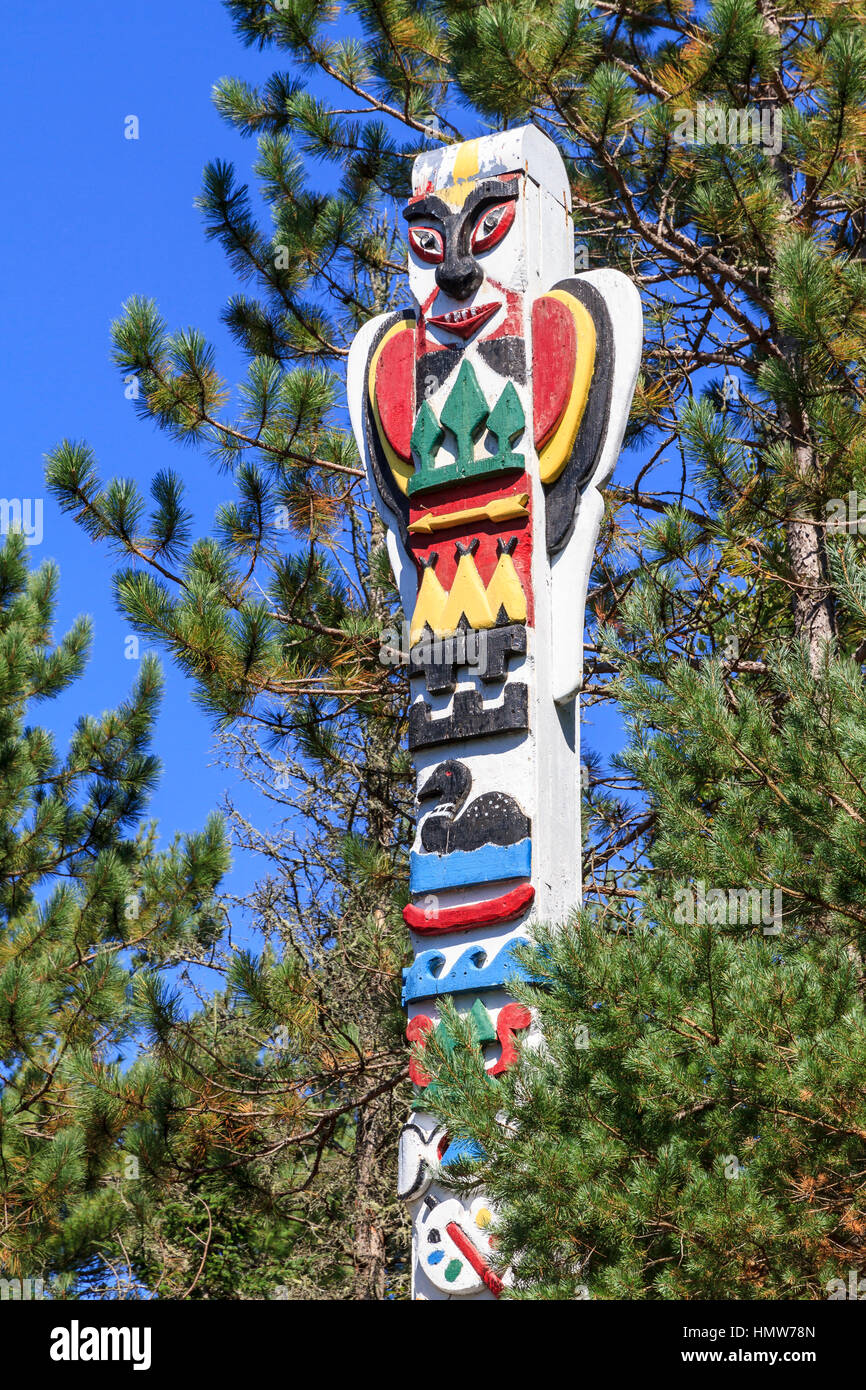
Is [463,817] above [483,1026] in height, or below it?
above

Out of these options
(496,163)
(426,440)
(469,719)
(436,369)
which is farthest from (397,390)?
(469,719)

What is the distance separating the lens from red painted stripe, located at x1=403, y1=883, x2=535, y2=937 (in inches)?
258

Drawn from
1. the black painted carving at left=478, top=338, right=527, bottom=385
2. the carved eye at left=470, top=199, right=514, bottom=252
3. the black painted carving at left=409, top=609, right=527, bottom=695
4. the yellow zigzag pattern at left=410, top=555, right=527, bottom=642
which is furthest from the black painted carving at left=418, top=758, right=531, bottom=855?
the carved eye at left=470, top=199, right=514, bottom=252

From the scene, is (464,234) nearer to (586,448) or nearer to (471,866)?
(586,448)

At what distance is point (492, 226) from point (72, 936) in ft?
18.7

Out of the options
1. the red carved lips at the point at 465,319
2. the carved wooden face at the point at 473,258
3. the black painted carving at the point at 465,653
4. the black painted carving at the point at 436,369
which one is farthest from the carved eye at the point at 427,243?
the black painted carving at the point at 465,653

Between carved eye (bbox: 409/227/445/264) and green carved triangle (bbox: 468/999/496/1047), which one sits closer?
green carved triangle (bbox: 468/999/496/1047)

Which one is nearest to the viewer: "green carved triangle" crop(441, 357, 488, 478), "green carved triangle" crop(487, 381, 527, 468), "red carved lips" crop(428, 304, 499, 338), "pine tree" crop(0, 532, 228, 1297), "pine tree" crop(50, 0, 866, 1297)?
"pine tree" crop(50, 0, 866, 1297)

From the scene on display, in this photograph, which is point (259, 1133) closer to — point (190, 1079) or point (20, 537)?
point (190, 1079)

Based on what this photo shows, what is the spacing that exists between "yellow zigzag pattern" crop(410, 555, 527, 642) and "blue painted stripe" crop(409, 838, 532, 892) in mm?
907

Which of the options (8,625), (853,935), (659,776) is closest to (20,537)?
(8,625)

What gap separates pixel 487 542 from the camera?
23.4ft

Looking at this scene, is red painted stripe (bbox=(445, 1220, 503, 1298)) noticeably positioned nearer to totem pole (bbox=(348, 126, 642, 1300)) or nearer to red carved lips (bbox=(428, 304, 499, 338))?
totem pole (bbox=(348, 126, 642, 1300))
